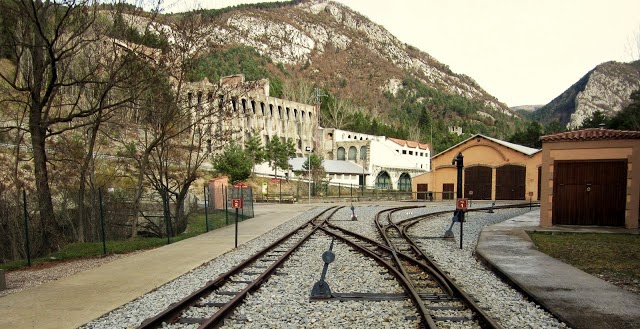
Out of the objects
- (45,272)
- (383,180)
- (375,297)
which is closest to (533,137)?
(383,180)

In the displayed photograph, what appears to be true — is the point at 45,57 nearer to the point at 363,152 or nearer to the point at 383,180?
the point at 383,180

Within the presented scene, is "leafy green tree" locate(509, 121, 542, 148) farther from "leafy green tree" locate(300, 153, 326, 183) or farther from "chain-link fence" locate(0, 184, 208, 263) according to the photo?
"chain-link fence" locate(0, 184, 208, 263)

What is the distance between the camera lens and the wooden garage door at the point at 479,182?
156 ft

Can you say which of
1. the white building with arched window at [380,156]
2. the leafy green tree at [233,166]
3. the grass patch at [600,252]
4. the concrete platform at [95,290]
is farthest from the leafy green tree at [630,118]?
the concrete platform at [95,290]

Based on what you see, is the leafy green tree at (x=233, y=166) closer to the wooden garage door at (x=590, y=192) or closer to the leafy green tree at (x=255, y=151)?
the leafy green tree at (x=255, y=151)

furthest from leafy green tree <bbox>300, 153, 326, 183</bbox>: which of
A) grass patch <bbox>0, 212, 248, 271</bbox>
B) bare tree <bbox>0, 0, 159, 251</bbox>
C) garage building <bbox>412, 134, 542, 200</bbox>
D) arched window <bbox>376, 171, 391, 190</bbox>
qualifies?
bare tree <bbox>0, 0, 159, 251</bbox>

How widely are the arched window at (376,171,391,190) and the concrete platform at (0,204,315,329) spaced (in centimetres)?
7173

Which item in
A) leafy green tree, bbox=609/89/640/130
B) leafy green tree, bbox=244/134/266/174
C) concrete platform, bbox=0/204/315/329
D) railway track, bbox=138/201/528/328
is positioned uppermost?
leafy green tree, bbox=609/89/640/130

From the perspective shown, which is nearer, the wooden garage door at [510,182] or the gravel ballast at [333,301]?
the gravel ballast at [333,301]

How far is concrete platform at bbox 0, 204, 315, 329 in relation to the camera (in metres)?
6.91

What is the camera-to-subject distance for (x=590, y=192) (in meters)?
18.4

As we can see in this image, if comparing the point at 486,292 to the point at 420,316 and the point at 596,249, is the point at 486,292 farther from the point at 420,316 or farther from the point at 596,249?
the point at 596,249

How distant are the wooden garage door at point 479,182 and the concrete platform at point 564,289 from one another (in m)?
35.3

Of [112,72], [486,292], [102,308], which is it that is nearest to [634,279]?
[486,292]
